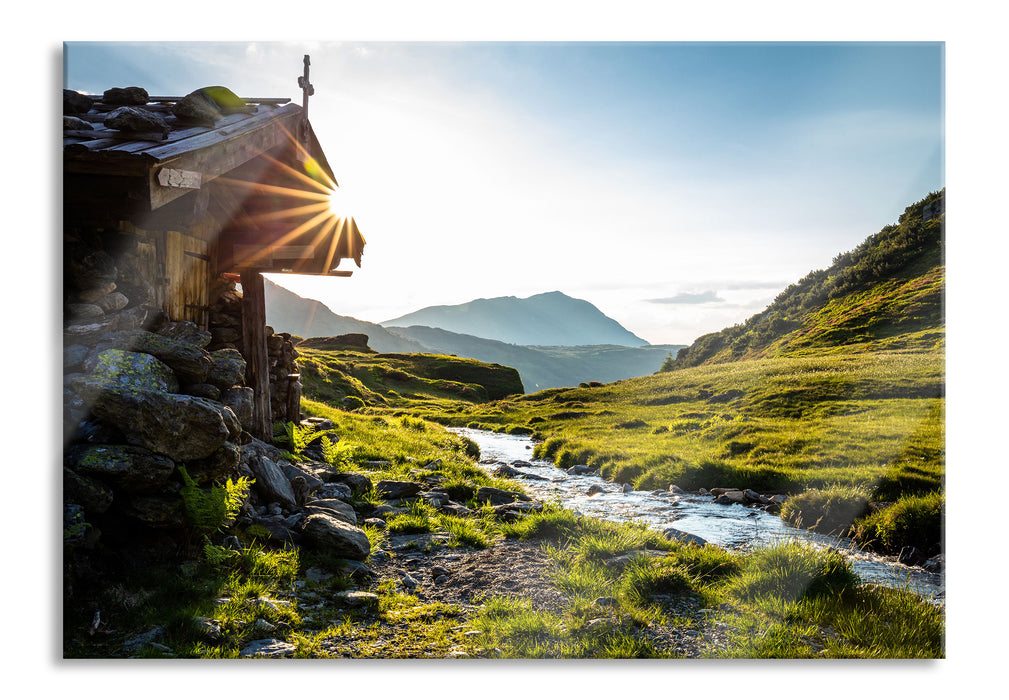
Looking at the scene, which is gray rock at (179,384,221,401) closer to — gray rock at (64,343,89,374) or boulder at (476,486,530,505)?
gray rock at (64,343,89,374)

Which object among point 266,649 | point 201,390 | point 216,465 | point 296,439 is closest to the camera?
point 266,649

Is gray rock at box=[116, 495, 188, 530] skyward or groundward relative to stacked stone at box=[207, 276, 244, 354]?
groundward

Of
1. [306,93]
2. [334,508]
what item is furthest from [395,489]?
[306,93]

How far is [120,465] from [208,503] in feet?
2.99

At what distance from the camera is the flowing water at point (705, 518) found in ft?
22.0

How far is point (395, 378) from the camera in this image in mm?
71188

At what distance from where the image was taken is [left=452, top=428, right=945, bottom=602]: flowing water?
6707 millimetres

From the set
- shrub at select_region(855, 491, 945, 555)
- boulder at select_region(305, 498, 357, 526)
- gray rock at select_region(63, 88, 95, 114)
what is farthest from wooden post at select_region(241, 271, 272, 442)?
shrub at select_region(855, 491, 945, 555)

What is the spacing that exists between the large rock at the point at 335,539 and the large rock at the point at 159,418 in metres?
1.98

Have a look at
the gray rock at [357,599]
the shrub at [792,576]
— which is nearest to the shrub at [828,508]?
the shrub at [792,576]

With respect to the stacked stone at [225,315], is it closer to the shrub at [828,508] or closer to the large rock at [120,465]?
the large rock at [120,465]

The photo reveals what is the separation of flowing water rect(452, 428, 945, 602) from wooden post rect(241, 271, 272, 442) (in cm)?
651

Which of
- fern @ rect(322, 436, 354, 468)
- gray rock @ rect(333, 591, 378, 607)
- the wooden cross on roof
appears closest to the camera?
gray rock @ rect(333, 591, 378, 607)

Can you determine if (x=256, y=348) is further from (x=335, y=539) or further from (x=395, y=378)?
(x=395, y=378)
